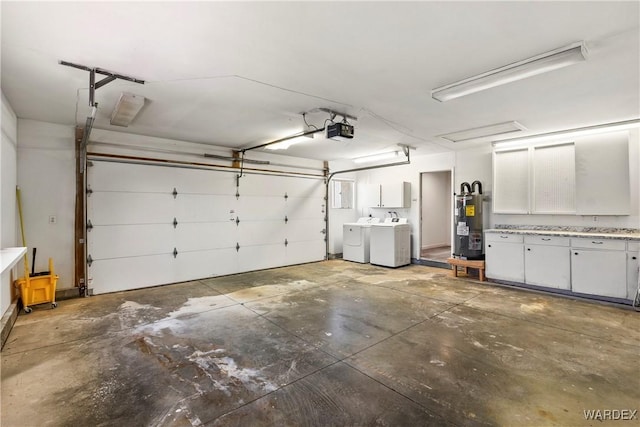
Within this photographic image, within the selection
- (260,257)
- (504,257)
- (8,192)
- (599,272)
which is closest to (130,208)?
(8,192)

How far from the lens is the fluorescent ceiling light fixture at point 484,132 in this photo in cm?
458

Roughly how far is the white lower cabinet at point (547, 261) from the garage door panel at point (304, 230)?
4512mm

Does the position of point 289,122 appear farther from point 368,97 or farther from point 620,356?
point 620,356

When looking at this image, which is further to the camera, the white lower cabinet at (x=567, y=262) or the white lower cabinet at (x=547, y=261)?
the white lower cabinet at (x=547, y=261)

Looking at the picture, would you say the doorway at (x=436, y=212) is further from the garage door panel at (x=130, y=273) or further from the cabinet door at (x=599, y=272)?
the garage door panel at (x=130, y=273)

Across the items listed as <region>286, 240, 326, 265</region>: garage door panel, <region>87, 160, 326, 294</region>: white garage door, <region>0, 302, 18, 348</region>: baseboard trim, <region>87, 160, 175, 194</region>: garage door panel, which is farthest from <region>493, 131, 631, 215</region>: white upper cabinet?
<region>0, 302, 18, 348</region>: baseboard trim

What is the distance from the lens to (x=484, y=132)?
4988 mm

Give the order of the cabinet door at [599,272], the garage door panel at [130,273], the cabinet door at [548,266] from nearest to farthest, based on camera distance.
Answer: the cabinet door at [599,272] < the cabinet door at [548,266] < the garage door panel at [130,273]

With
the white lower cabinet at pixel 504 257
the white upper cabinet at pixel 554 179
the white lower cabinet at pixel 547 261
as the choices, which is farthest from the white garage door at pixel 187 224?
the white upper cabinet at pixel 554 179

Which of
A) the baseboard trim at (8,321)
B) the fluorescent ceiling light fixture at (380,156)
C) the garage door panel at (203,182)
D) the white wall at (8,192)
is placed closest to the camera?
the baseboard trim at (8,321)

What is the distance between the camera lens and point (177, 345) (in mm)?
3014

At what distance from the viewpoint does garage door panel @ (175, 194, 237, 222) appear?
569cm

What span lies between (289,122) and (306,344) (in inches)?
120

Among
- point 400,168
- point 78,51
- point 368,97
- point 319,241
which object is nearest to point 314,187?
point 319,241
